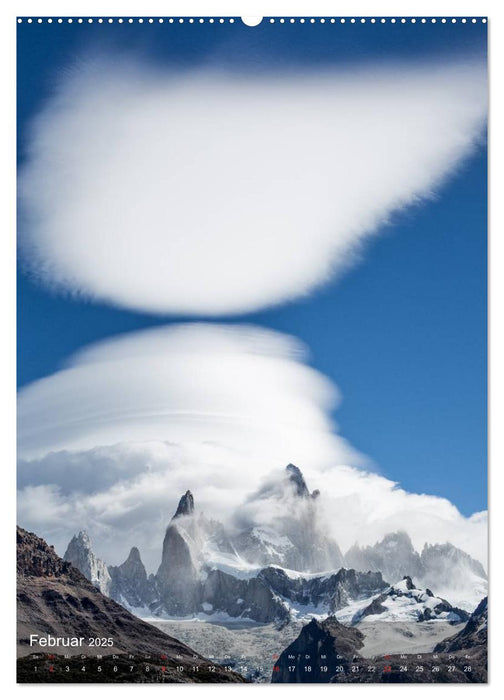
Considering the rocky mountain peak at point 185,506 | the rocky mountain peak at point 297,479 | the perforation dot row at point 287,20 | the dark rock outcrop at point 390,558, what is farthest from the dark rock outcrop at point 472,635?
the perforation dot row at point 287,20

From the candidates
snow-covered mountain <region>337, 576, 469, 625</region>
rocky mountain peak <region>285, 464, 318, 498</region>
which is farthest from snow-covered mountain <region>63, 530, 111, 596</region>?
snow-covered mountain <region>337, 576, 469, 625</region>

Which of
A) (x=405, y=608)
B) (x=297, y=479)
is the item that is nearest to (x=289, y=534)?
(x=297, y=479)

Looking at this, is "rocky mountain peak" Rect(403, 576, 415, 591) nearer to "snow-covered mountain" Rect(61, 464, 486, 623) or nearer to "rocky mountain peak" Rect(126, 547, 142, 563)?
"snow-covered mountain" Rect(61, 464, 486, 623)

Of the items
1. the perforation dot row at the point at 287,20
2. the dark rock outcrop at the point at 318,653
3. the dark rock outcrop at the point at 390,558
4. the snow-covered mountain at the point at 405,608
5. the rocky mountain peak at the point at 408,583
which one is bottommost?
the dark rock outcrop at the point at 318,653

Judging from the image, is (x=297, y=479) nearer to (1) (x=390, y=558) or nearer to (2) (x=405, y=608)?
(1) (x=390, y=558)

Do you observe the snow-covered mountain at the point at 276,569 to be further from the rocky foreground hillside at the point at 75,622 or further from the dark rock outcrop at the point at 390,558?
the rocky foreground hillside at the point at 75,622

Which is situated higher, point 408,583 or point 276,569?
point 276,569
